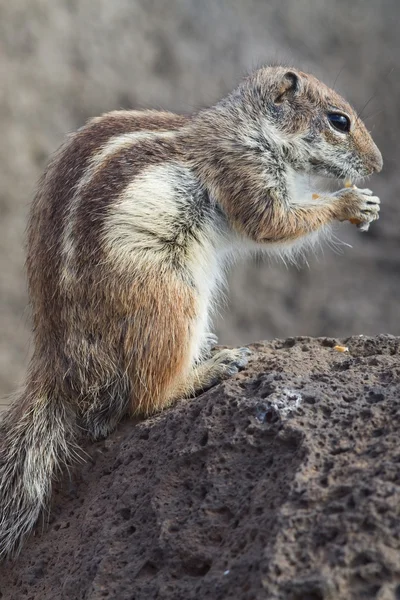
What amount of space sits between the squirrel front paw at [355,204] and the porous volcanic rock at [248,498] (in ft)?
2.97

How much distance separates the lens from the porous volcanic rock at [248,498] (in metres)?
2.17

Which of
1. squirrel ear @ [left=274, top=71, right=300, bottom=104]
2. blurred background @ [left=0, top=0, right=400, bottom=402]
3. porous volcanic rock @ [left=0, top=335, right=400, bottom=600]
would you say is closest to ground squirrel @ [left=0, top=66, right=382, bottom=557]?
porous volcanic rock @ [left=0, top=335, right=400, bottom=600]

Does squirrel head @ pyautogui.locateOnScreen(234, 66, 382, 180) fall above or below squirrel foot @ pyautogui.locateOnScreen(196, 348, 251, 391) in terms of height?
above

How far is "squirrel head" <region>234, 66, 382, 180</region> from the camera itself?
4.43 m

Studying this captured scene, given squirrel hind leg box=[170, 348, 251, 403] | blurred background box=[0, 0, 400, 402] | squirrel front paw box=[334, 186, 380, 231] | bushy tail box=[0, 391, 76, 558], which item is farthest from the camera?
blurred background box=[0, 0, 400, 402]

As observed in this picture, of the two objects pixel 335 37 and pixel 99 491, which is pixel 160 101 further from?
pixel 99 491

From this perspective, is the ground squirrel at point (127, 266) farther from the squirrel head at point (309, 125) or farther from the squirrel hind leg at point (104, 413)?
the squirrel head at point (309, 125)

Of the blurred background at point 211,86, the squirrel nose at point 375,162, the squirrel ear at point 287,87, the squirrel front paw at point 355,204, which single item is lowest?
the blurred background at point 211,86

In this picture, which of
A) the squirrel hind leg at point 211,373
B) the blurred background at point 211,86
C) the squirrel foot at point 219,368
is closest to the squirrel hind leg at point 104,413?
the squirrel hind leg at point 211,373

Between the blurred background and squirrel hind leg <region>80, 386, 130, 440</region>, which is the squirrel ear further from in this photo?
the blurred background

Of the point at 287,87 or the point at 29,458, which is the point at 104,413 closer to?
the point at 29,458

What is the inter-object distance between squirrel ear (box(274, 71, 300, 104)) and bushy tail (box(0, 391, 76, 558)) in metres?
2.10

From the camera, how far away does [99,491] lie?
3.28 meters

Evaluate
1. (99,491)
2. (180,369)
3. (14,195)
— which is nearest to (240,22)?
(14,195)
